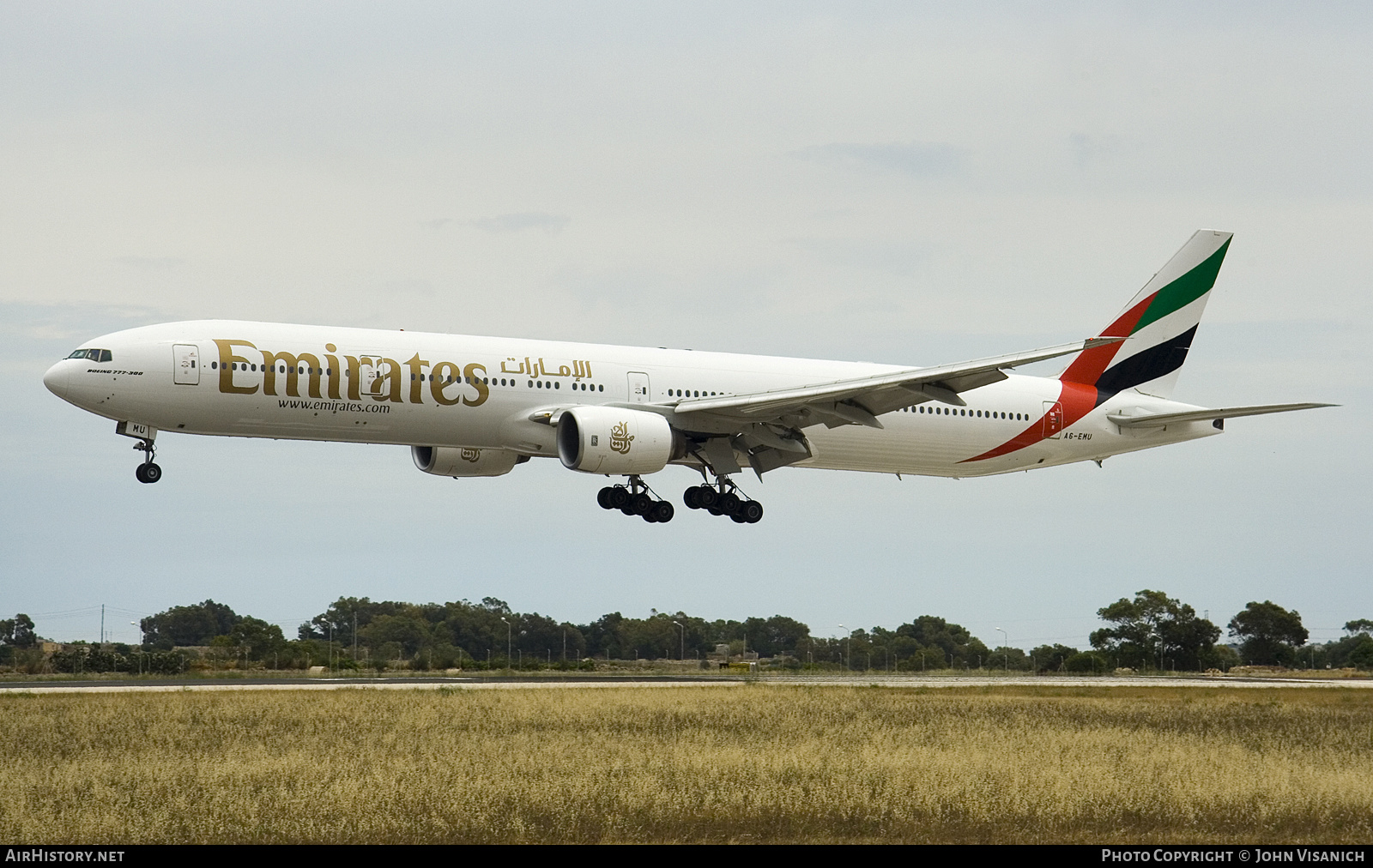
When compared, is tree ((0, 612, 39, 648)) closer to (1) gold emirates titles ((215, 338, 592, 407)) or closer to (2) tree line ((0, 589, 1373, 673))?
(2) tree line ((0, 589, 1373, 673))

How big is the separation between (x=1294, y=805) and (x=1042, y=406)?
2601 cm

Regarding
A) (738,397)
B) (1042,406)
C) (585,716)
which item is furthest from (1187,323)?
(585,716)

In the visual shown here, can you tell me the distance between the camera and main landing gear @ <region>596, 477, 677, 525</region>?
140ft

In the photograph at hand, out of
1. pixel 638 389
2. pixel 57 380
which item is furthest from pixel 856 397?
pixel 57 380

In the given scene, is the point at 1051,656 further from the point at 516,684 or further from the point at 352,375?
the point at 352,375

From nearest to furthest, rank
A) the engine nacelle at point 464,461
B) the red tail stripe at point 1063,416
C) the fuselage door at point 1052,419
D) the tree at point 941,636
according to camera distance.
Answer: the engine nacelle at point 464,461 → the red tail stripe at point 1063,416 → the fuselage door at point 1052,419 → the tree at point 941,636

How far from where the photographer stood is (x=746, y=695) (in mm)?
39438

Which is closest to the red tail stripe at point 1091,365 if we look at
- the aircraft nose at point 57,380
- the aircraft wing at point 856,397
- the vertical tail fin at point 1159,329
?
the vertical tail fin at point 1159,329

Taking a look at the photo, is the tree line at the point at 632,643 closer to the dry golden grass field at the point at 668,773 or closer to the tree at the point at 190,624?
the tree at the point at 190,624

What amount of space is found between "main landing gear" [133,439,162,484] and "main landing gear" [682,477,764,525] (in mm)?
14727

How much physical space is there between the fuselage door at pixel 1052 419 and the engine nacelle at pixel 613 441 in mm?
13510

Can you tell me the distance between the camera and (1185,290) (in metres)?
49.3

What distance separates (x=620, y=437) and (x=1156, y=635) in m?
62.1

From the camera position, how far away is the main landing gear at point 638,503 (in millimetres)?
42562
